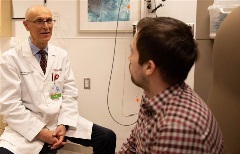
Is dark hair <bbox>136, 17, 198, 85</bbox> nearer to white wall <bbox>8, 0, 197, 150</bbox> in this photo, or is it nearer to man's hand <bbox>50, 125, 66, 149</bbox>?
man's hand <bbox>50, 125, 66, 149</bbox>

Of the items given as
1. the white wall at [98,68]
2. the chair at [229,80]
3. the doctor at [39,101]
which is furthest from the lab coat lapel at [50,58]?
the chair at [229,80]

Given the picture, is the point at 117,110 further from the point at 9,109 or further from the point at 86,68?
the point at 9,109

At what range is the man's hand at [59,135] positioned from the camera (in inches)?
65.3

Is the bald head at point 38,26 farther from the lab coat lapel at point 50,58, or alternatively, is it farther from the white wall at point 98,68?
the white wall at point 98,68

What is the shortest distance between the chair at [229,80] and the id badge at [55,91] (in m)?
1.14

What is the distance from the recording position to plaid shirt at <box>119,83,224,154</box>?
2.41ft

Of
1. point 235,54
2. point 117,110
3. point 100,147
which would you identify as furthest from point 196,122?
point 117,110

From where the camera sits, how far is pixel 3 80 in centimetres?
169

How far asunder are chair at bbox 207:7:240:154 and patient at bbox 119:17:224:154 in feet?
0.73

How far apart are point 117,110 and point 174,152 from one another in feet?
5.57


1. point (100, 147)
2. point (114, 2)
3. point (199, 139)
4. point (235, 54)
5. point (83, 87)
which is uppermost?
point (114, 2)

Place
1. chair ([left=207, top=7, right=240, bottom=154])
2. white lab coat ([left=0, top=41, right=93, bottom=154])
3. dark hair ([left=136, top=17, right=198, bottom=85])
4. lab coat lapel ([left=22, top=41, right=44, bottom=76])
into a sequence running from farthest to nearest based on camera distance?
1. lab coat lapel ([left=22, top=41, right=44, bottom=76])
2. white lab coat ([left=0, top=41, right=93, bottom=154])
3. chair ([left=207, top=7, right=240, bottom=154])
4. dark hair ([left=136, top=17, right=198, bottom=85])

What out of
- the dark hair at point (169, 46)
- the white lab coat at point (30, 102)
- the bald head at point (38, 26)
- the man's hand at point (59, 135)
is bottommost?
the man's hand at point (59, 135)

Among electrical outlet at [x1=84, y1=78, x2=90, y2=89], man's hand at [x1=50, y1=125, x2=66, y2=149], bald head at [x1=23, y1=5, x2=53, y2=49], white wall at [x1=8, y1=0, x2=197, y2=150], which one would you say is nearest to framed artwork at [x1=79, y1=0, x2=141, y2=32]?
white wall at [x1=8, y1=0, x2=197, y2=150]
